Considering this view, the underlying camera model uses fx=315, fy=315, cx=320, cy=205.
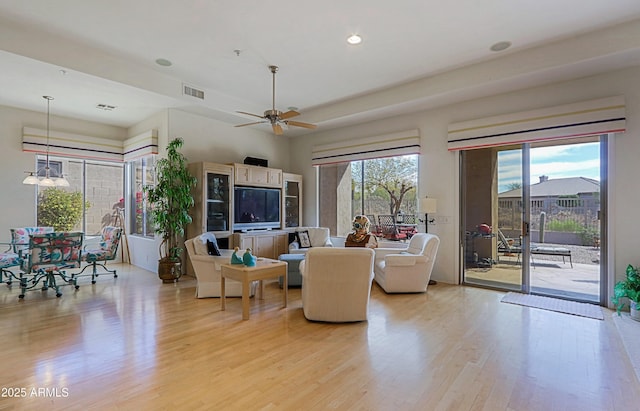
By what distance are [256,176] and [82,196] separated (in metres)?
3.99

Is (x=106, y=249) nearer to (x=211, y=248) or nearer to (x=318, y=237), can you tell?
(x=211, y=248)

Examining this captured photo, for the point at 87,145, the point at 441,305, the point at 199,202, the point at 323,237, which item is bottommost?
the point at 441,305

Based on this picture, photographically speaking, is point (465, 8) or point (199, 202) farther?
point (199, 202)

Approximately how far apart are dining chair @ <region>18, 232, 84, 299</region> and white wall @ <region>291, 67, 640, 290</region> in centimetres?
434

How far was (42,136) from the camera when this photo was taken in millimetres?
5793

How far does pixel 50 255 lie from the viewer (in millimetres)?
4371

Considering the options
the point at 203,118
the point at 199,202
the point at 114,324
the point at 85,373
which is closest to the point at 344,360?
the point at 85,373

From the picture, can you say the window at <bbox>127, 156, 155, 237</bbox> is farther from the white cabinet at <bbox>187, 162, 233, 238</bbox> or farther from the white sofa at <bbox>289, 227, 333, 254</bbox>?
the white sofa at <bbox>289, 227, 333, 254</bbox>


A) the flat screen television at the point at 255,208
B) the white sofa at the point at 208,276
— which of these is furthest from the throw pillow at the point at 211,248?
the flat screen television at the point at 255,208

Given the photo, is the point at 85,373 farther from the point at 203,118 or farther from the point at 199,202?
the point at 203,118

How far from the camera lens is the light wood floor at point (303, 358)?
2.07 m

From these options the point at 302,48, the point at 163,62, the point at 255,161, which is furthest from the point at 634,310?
the point at 163,62

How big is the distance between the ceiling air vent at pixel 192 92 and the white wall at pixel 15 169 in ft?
10.4

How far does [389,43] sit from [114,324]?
4.42 metres
